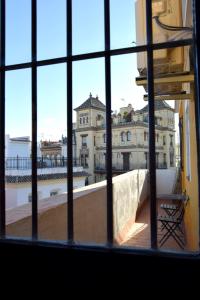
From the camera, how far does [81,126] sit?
3.06m

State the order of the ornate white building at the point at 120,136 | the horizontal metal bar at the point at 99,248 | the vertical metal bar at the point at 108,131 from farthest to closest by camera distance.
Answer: the ornate white building at the point at 120,136
the vertical metal bar at the point at 108,131
the horizontal metal bar at the point at 99,248

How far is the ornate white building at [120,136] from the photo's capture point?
8.35ft

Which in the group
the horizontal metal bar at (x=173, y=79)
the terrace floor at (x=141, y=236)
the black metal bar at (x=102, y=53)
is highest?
the horizontal metal bar at (x=173, y=79)

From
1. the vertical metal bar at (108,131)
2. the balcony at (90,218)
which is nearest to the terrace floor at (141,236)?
the balcony at (90,218)

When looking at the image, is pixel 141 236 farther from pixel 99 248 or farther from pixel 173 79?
pixel 99 248

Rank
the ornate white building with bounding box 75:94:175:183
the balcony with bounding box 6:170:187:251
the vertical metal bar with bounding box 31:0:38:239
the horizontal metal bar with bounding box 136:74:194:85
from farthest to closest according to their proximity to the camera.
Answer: the ornate white building with bounding box 75:94:175:183
the balcony with bounding box 6:170:187:251
the horizontal metal bar with bounding box 136:74:194:85
the vertical metal bar with bounding box 31:0:38:239

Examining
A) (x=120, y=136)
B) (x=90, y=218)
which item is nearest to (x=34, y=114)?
(x=90, y=218)

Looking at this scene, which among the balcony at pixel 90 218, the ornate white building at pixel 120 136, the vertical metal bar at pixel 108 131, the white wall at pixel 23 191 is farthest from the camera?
the white wall at pixel 23 191

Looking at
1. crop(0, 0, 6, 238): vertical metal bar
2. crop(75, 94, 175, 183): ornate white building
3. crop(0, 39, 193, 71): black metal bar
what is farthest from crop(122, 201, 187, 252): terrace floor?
crop(0, 39, 193, 71): black metal bar

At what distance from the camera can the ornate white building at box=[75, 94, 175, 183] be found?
2545 mm

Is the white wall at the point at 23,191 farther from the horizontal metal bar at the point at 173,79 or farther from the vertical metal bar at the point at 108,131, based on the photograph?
the vertical metal bar at the point at 108,131

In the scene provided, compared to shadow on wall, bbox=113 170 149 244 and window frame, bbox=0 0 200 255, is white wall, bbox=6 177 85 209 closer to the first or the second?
shadow on wall, bbox=113 170 149 244

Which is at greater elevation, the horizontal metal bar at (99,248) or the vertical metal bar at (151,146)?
the vertical metal bar at (151,146)

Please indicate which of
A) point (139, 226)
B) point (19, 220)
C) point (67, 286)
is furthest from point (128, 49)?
point (139, 226)
